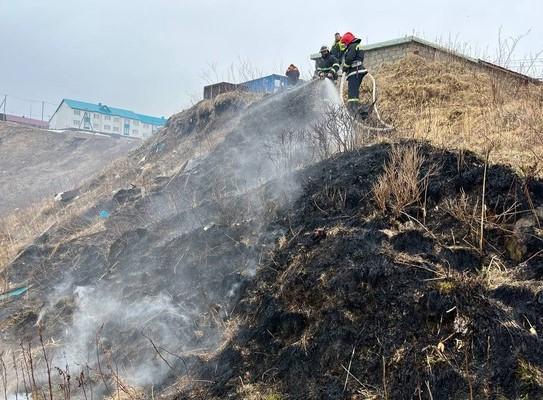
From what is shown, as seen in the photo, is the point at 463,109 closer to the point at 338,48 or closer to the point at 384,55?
the point at 338,48

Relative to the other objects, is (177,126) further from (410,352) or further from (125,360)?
(410,352)

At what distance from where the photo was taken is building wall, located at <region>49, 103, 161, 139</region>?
1881 inches

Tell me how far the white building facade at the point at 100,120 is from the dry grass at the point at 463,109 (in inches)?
1557

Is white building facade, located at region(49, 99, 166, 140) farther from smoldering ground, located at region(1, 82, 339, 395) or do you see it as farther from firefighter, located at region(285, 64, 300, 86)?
smoldering ground, located at region(1, 82, 339, 395)

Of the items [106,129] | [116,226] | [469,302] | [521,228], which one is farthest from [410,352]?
[106,129]

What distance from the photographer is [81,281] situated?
24.7ft

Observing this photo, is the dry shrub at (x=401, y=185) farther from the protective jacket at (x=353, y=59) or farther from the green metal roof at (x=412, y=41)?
the green metal roof at (x=412, y=41)

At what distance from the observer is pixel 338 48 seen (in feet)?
33.0

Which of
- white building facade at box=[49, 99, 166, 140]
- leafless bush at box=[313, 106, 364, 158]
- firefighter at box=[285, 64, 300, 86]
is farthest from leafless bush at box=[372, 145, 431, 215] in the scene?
white building facade at box=[49, 99, 166, 140]

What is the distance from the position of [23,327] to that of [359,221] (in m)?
5.15

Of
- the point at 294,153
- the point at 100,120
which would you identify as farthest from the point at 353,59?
the point at 100,120

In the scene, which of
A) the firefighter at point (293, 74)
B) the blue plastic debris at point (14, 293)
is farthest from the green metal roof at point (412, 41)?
the blue plastic debris at point (14, 293)

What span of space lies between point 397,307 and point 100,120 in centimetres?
5177

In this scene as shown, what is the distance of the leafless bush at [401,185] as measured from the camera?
4.62 m
